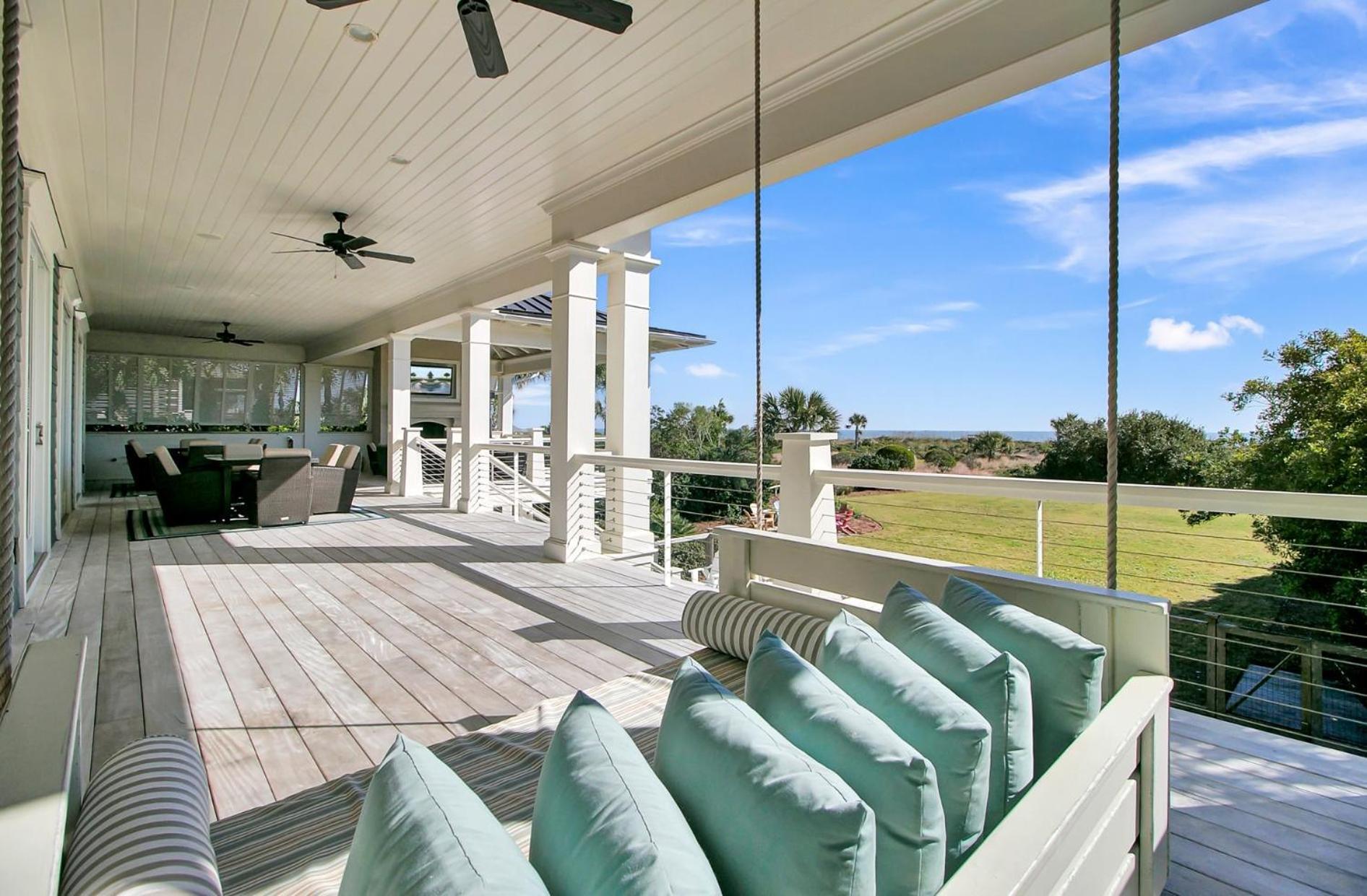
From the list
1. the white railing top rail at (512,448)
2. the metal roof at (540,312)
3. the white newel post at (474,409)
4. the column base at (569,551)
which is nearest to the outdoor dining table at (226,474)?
the white newel post at (474,409)

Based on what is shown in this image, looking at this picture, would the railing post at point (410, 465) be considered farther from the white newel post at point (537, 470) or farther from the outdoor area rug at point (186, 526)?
the white newel post at point (537, 470)

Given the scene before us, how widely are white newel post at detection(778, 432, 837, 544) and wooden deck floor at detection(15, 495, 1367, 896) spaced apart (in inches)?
32.7

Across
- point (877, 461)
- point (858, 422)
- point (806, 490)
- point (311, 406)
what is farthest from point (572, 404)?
point (858, 422)

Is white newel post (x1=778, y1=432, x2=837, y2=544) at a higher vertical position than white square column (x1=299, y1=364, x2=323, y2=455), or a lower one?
lower

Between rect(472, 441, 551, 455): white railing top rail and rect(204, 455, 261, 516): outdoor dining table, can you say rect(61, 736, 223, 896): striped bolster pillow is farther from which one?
rect(204, 455, 261, 516): outdoor dining table

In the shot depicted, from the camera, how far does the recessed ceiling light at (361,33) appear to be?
277cm

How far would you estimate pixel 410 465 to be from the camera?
9.37m

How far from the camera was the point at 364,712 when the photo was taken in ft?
7.98

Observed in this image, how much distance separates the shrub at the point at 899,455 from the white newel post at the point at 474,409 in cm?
1043

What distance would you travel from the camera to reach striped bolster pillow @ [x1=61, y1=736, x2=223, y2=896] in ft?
2.39

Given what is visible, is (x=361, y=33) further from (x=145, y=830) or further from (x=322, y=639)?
(x=145, y=830)

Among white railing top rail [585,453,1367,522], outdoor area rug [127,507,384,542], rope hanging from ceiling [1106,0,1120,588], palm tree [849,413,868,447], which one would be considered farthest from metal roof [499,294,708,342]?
palm tree [849,413,868,447]

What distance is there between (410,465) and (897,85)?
8257mm

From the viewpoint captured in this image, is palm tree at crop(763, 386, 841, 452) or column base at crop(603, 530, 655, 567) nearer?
column base at crop(603, 530, 655, 567)
